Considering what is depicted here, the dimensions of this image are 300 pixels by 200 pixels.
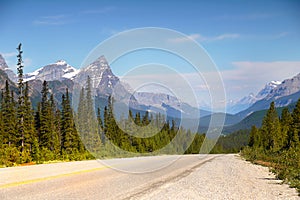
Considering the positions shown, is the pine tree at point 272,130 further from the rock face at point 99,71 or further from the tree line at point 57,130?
the rock face at point 99,71

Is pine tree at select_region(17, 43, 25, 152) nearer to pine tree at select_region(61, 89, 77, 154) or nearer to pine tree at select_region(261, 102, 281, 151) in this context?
pine tree at select_region(61, 89, 77, 154)

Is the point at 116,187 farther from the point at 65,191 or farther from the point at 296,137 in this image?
the point at 296,137

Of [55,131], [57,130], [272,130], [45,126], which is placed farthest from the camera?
[272,130]

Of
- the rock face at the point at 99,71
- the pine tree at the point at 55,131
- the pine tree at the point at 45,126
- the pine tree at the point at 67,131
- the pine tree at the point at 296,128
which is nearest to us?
the rock face at the point at 99,71

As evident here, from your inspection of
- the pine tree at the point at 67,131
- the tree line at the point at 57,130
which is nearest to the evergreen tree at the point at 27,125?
the tree line at the point at 57,130

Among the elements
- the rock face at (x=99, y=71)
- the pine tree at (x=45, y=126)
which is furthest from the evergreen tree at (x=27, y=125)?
the rock face at (x=99, y=71)

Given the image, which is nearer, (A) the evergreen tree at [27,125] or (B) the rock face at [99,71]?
(B) the rock face at [99,71]

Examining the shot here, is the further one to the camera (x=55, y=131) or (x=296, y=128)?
(x=296, y=128)

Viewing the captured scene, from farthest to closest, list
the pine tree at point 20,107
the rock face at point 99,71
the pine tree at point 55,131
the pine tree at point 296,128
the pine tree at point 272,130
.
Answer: the pine tree at point 272,130
the pine tree at point 296,128
the pine tree at point 55,131
the pine tree at point 20,107
the rock face at point 99,71

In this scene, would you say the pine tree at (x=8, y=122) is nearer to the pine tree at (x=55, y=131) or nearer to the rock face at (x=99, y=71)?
the pine tree at (x=55, y=131)

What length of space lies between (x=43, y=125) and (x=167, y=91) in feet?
172

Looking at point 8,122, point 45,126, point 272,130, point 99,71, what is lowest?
point 272,130

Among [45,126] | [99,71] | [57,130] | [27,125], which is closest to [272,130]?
[57,130]

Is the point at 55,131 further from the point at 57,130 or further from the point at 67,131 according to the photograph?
the point at 67,131
